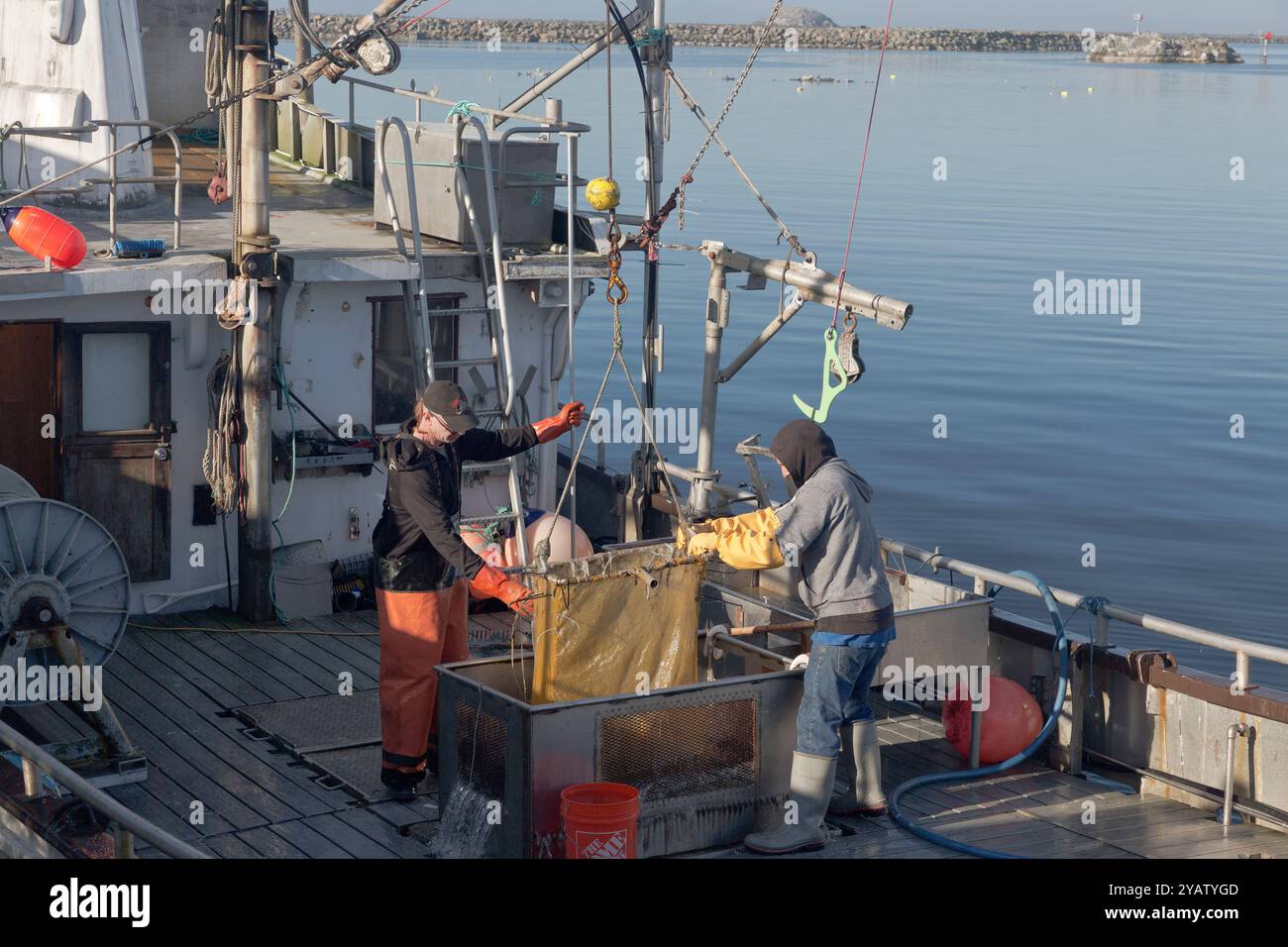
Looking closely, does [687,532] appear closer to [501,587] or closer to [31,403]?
[501,587]

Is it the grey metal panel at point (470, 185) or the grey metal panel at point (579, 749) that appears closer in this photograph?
the grey metal panel at point (579, 749)

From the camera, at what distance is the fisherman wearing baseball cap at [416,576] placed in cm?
758

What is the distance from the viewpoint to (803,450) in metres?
7.14

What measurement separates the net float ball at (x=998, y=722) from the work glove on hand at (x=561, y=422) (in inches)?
102

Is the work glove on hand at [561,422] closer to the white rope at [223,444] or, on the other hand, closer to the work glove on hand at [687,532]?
the work glove on hand at [687,532]

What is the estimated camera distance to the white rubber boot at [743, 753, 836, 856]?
7242 millimetres

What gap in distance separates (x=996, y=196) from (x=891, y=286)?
654 inches

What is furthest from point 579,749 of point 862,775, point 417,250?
point 417,250

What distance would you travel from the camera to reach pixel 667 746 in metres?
7.25

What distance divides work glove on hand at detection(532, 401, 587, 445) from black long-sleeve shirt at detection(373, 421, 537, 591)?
483 millimetres

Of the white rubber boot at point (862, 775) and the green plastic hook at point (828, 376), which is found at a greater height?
the green plastic hook at point (828, 376)

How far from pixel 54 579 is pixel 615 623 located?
2.99 metres

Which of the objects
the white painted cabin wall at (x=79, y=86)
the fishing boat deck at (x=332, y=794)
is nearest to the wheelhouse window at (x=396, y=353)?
the fishing boat deck at (x=332, y=794)

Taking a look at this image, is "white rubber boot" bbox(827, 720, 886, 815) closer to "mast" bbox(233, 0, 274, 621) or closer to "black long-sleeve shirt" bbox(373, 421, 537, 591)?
"black long-sleeve shirt" bbox(373, 421, 537, 591)
